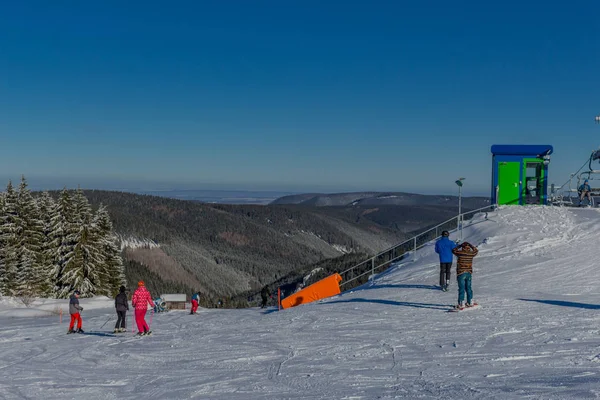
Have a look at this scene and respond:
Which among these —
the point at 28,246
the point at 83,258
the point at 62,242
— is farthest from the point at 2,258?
the point at 83,258

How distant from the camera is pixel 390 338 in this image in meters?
12.3

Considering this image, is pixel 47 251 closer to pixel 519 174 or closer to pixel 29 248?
pixel 29 248

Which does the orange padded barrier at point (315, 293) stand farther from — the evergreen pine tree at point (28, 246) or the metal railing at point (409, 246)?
the evergreen pine tree at point (28, 246)

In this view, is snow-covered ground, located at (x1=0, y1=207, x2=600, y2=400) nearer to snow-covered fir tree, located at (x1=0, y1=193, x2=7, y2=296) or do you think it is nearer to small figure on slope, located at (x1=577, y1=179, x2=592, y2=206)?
small figure on slope, located at (x1=577, y1=179, x2=592, y2=206)

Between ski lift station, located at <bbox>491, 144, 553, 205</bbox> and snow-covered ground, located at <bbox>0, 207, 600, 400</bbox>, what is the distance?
7838 mm

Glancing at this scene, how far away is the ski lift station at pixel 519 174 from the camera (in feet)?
92.5

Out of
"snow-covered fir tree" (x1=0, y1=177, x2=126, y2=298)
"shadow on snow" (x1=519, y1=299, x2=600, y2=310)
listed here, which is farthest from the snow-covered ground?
"snow-covered fir tree" (x1=0, y1=177, x2=126, y2=298)

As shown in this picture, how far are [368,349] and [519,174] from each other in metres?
20.2

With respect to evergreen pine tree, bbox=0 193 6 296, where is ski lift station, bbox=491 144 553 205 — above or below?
above

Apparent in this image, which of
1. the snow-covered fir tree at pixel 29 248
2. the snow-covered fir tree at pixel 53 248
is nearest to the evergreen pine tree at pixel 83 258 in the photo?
the snow-covered fir tree at pixel 53 248

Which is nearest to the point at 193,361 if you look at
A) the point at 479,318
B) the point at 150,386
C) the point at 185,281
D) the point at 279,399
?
the point at 150,386

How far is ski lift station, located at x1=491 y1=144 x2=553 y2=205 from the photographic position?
28.2m

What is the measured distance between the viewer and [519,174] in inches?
1118

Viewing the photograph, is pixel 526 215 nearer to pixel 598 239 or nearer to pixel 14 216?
pixel 598 239
